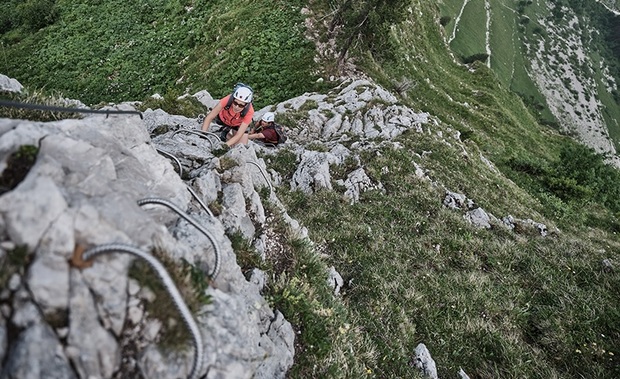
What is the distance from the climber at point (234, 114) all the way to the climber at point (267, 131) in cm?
332

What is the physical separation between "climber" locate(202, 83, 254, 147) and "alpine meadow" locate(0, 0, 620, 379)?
9.05 ft

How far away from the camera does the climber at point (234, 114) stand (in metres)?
10.7

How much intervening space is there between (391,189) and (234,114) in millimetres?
7365

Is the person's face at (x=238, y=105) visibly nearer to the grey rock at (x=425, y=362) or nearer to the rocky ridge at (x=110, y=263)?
the rocky ridge at (x=110, y=263)

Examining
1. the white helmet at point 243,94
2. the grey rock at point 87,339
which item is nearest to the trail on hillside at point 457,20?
the white helmet at point 243,94

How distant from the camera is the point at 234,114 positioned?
38.9ft

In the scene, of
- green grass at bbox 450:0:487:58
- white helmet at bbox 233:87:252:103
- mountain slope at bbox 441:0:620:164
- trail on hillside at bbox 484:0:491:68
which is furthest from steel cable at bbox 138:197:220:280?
trail on hillside at bbox 484:0:491:68

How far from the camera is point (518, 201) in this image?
64.1 feet

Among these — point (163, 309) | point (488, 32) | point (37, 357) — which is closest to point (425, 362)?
point (163, 309)

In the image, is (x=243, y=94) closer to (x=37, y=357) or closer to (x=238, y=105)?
(x=238, y=105)

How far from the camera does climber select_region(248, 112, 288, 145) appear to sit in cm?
1554

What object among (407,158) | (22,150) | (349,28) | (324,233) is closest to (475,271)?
(324,233)

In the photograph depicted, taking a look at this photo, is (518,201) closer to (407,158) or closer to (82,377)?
(407,158)

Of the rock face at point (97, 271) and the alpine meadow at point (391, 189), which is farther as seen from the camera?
the alpine meadow at point (391, 189)
